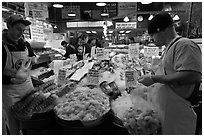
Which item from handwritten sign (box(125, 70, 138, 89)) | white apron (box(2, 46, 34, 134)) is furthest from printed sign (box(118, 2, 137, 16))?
white apron (box(2, 46, 34, 134))

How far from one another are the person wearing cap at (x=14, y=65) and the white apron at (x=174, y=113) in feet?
4.81

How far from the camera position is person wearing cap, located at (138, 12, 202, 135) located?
49.4 inches

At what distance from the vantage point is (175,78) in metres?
1.26

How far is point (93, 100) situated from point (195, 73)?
3.00ft

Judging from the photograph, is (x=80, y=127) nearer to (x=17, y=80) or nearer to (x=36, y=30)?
(x=17, y=80)

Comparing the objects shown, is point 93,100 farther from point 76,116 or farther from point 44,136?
point 44,136

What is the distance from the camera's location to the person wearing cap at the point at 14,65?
1816mm

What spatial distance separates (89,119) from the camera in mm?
1357

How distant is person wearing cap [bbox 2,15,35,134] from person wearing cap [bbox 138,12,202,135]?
1391 millimetres

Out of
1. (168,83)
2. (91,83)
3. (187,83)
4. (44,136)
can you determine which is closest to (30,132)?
(44,136)

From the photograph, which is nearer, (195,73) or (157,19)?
(195,73)

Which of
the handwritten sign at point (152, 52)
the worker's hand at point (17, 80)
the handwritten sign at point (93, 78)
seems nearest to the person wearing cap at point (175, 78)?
the handwritten sign at point (93, 78)

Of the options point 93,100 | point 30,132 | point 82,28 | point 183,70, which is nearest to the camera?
point 183,70

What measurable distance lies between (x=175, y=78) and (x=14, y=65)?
170 cm
